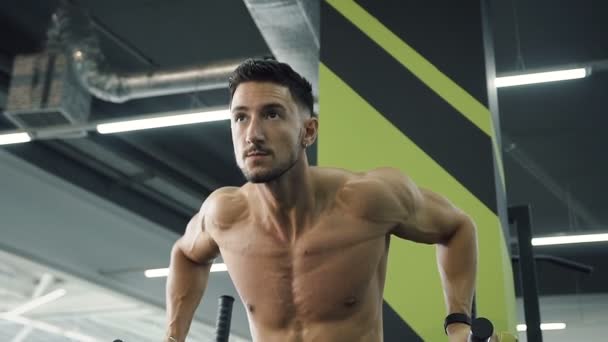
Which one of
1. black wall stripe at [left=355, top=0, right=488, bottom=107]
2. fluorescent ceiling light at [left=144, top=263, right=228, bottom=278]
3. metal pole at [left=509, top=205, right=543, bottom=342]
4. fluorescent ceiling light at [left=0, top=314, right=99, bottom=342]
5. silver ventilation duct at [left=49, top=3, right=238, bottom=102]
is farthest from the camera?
fluorescent ceiling light at [left=0, top=314, right=99, bottom=342]

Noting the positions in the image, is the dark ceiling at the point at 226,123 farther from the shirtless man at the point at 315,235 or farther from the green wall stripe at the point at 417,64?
the shirtless man at the point at 315,235

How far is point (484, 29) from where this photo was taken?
2.45 m

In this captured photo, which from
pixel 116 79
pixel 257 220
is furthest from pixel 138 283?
pixel 257 220

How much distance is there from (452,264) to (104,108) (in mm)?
5888

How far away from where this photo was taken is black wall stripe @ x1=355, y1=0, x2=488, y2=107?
235 centimetres

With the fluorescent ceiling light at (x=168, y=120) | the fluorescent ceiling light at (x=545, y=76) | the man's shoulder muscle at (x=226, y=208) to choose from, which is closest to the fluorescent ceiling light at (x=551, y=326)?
the fluorescent ceiling light at (x=545, y=76)

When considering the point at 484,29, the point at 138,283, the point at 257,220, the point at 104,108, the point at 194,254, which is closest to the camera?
the point at 257,220

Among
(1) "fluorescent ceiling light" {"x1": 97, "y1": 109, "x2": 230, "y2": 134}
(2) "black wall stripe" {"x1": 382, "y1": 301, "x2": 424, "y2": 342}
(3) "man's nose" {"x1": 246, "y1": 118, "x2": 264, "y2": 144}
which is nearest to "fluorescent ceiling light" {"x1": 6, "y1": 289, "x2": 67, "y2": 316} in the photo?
(1) "fluorescent ceiling light" {"x1": 97, "y1": 109, "x2": 230, "y2": 134}

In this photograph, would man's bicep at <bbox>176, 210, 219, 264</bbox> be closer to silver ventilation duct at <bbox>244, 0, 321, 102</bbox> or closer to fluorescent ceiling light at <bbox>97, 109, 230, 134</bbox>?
silver ventilation duct at <bbox>244, 0, 321, 102</bbox>

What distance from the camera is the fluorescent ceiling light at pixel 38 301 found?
9.95 metres

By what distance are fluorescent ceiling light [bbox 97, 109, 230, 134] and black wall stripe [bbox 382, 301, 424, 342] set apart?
10.5 feet

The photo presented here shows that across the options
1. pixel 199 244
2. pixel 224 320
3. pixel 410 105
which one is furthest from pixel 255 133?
pixel 410 105

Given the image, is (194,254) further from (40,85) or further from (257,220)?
(40,85)

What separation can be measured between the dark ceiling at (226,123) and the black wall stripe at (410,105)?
9.86 ft
